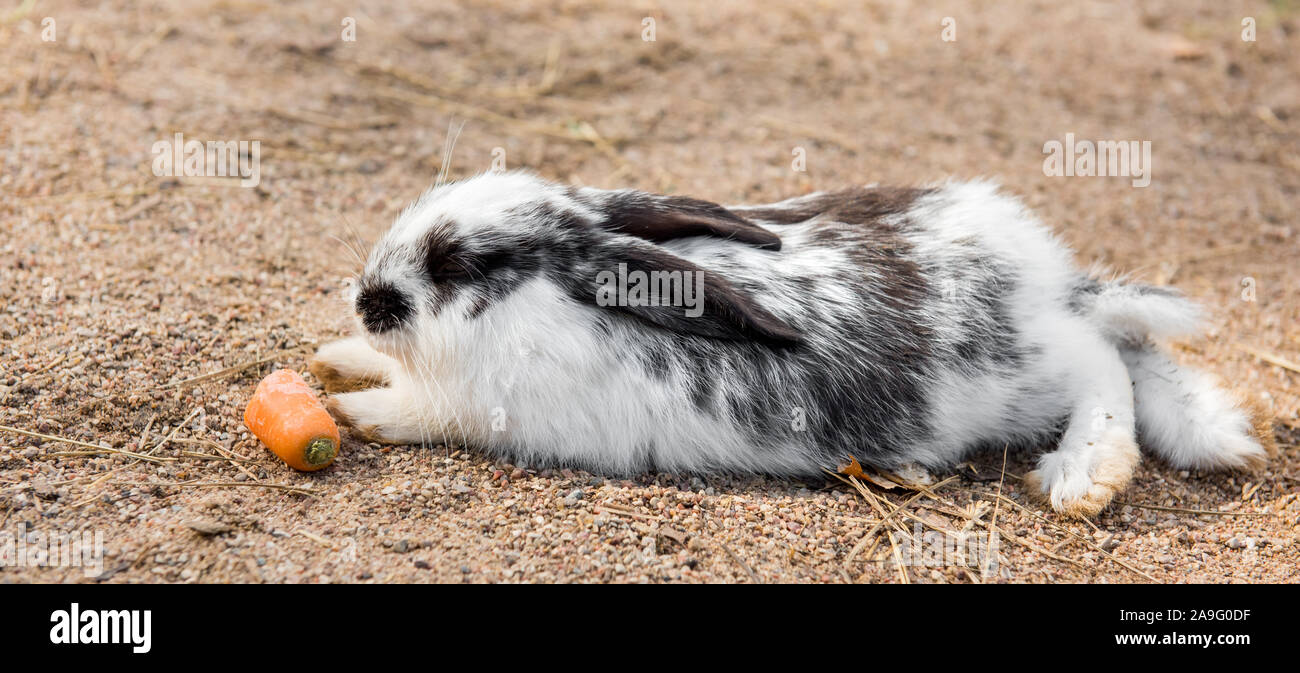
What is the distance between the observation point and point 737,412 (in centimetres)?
393

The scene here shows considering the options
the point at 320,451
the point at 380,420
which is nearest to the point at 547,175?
the point at 380,420

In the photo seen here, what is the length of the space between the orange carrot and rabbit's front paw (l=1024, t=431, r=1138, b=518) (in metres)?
2.92

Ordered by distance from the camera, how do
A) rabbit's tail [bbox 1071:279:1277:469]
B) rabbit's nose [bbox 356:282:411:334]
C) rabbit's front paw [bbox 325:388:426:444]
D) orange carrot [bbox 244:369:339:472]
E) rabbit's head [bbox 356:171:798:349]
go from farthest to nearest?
rabbit's tail [bbox 1071:279:1277:469] < rabbit's front paw [bbox 325:388:426:444] < rabbit's nose [bbox 356:282:411:334] < rabbit's head [bbox 356:171:798:349] < orange carrot [bbox 244:369:339:472]

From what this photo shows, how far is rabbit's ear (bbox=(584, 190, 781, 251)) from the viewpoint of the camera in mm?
4055

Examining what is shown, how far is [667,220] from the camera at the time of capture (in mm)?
4043

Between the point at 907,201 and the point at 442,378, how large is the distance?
2.29 metres

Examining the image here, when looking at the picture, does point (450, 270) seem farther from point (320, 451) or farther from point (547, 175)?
point (547, 175)

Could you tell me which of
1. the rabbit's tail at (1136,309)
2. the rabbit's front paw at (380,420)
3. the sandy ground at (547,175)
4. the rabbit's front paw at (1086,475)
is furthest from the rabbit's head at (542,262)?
the rabbit's tail at (1136,309)

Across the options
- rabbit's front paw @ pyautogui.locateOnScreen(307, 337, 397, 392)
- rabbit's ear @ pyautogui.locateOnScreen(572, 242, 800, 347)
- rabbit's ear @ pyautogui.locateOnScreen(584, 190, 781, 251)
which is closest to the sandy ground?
rabbit's front paw @ pyautogui.locateOnScreen(307, 337, 397, 392)

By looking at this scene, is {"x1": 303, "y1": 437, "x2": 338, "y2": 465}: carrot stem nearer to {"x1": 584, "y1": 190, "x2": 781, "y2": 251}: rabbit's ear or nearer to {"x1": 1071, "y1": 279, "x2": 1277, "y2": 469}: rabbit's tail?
{"x1": 584, "y1": 190, "x2": 781, "y2": 251}: rabbit's ear

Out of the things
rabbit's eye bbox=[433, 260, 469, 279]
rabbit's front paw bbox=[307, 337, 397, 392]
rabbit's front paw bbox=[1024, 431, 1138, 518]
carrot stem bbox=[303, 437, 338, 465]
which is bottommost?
rabbit's front paw bbox=[1024, 431, 1138, 518]

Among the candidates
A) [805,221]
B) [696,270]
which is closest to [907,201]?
[805,221]

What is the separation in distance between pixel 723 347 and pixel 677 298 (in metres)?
0.27

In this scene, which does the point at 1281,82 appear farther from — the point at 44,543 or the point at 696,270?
the point at 44,543
